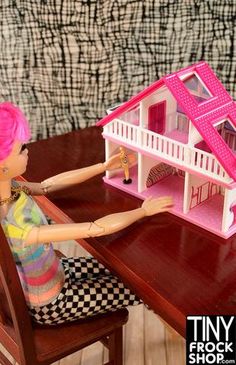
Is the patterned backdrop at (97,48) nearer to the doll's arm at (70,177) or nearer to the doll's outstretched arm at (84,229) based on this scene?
the doll's arm at (70,177)

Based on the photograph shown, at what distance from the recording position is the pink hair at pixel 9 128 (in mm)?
1109

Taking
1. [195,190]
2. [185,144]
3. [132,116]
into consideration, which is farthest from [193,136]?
[132,116]

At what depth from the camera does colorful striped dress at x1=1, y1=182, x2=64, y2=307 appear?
1134 millimetres

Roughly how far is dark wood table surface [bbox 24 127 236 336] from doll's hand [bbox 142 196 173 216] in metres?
0.04

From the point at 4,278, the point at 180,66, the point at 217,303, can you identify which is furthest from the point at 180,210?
the point at 180,66

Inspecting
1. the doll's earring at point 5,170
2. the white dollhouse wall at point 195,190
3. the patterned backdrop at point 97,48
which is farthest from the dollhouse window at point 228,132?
the patterned backdrop at point 97,48

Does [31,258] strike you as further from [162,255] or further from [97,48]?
[97,48]

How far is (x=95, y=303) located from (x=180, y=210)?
0.32 metres

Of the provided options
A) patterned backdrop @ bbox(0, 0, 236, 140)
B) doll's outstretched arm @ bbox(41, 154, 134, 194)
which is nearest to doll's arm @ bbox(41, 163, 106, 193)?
doll's outstretched arm @ bbox(41, 154, 134, 194)

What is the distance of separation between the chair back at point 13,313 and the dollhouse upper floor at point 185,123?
0.46 m

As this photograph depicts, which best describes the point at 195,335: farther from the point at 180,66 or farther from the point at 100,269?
the point at 180,66

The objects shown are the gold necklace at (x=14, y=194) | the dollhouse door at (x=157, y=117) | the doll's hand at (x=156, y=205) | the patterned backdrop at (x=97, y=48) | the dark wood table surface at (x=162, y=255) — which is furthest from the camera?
the patterned backdrop at (x=97, y=48)

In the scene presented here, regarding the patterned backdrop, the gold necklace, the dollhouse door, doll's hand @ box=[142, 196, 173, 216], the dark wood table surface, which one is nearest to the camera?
the dark wood table surface

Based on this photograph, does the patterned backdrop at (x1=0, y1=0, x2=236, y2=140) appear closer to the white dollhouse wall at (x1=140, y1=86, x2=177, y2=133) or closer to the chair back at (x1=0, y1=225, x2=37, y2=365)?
the white dollhouse wall at (x1=140, y1=86, x2=177, y2=133)
